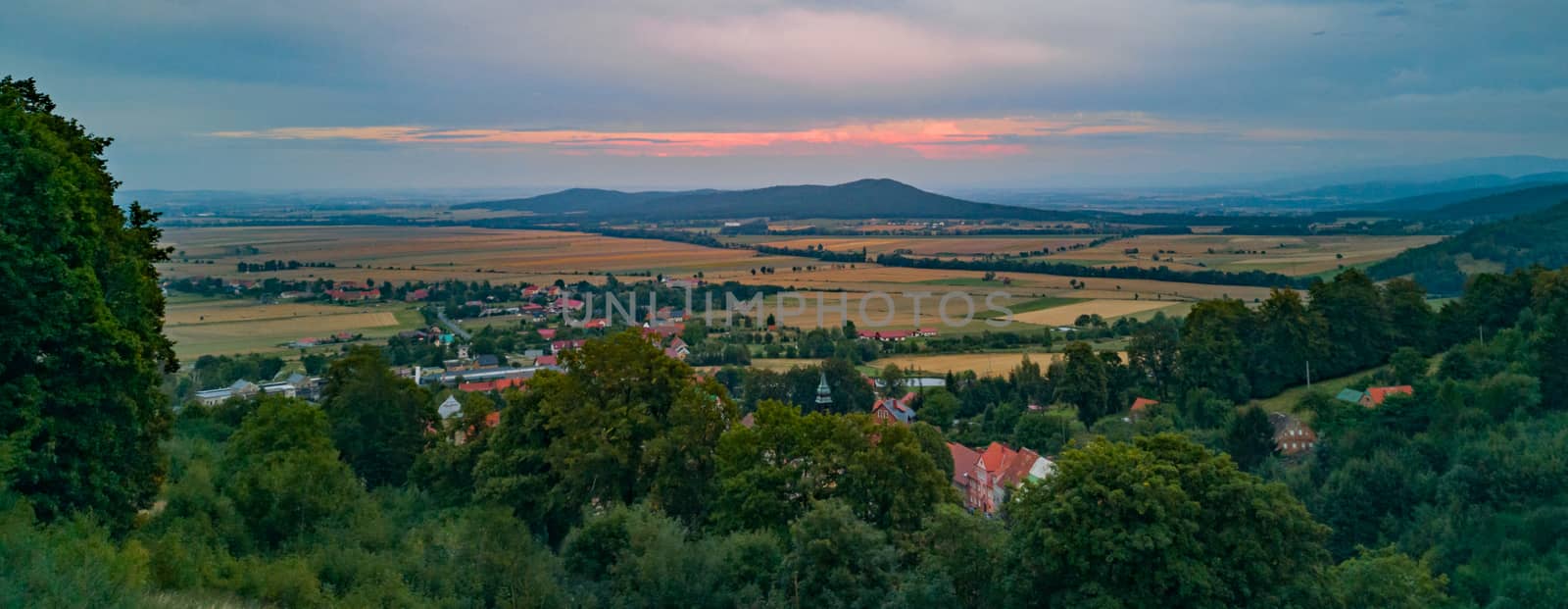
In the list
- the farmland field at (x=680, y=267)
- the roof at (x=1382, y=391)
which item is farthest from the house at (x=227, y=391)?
the roof at (x=1382, y=391)

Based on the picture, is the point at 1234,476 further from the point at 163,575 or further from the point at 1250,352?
the point at 1250,352

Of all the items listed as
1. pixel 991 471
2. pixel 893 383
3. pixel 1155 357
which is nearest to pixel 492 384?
pixel 893 383

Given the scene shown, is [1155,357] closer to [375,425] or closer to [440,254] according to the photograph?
[375,425]

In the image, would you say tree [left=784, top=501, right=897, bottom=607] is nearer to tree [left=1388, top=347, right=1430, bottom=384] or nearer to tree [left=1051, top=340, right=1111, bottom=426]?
tree [left=1051, top=340, right=1111, bottom=426]

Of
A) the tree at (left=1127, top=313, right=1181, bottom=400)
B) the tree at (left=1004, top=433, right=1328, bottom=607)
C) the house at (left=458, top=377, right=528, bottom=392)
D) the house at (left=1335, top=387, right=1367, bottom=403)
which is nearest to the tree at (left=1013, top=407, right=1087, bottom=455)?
the tree at (left=1127, top=313, right=1181, bottom=400)

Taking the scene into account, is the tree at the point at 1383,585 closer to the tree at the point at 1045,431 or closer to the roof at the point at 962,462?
the roof at the point at 962,462

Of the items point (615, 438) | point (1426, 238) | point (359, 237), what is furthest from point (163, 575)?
point (359, 237)
